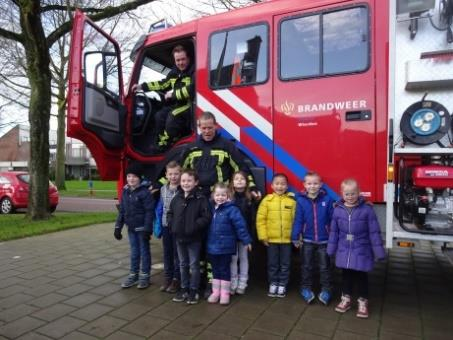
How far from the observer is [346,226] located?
381 cm

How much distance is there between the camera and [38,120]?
9.49m

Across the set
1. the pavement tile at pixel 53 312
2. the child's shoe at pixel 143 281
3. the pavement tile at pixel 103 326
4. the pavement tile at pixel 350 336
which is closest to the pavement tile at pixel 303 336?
the pavement tile at pixel 350 336

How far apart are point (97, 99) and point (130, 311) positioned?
2644mm

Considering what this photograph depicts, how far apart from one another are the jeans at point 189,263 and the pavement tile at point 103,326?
787mm

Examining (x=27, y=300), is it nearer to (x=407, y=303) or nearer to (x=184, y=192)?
(x=184, y=192)

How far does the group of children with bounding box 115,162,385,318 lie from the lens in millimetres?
3818

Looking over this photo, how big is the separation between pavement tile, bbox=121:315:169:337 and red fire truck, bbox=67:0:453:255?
178cm

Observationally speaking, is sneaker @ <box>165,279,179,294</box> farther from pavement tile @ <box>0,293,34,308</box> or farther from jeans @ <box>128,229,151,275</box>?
pavement tile @ <box>0,293,34,308</box>

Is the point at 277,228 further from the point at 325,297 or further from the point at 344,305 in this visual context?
the point at 344,305

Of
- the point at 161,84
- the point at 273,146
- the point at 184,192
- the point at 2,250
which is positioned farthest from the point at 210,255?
the point at 2,250

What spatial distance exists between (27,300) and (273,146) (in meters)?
3.04

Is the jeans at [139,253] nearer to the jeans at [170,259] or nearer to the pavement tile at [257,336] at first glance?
the jeans at [170,259]

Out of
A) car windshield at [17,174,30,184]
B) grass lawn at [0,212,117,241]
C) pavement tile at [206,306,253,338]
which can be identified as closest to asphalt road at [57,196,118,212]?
car windshield at [17,174,30,184]

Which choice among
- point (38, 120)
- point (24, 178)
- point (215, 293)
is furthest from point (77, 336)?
point (24, 178)
